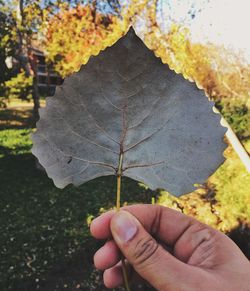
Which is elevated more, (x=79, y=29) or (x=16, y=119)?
(x=79, y=29)

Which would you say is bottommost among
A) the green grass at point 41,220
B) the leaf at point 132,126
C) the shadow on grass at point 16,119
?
the shadow on grass at point 16,119

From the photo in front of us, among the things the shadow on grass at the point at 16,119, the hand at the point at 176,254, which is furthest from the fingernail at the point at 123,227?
the shadow on grass at the point at 16,119

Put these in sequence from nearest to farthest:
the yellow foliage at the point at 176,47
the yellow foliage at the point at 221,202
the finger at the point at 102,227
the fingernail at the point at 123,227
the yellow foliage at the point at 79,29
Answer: the fingernail at the point at 123,227 < the finger at the point at 102,227 < the yellow foliage at the point at 221,202 < the yellow foliage at the point at 176,47 < the yellow foliage at the point at 79,29

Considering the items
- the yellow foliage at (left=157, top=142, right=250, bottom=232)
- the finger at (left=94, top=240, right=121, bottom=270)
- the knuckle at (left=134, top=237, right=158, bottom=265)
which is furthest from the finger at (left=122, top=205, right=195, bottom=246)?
the yellow foliage at (left=157, top=142, right=250, bottom=232)

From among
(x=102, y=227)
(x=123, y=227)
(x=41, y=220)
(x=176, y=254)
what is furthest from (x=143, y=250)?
(x=41, y=220)

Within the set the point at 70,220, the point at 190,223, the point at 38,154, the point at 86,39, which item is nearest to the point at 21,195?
the point at 70,220

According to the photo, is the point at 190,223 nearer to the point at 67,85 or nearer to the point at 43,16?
the point at 67,85

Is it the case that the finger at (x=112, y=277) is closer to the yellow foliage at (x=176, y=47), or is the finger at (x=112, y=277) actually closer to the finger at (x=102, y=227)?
the finger at (x=102, y=227)

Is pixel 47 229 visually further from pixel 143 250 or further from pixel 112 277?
pixel 143 250
